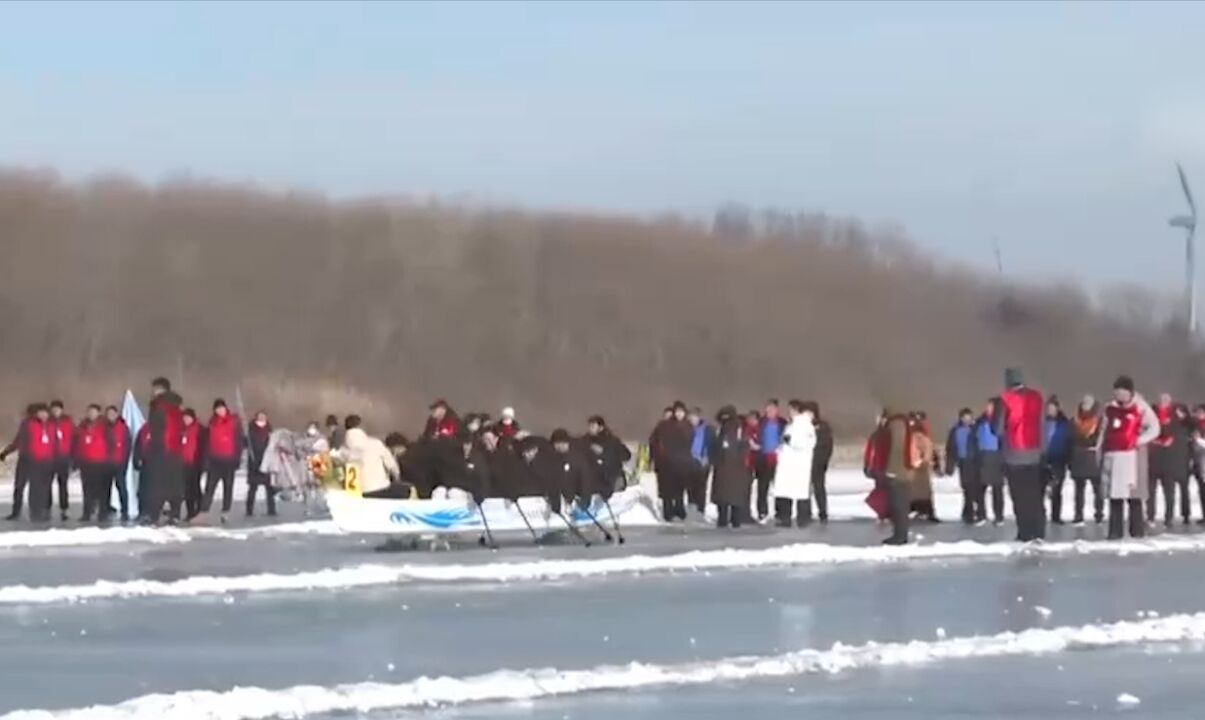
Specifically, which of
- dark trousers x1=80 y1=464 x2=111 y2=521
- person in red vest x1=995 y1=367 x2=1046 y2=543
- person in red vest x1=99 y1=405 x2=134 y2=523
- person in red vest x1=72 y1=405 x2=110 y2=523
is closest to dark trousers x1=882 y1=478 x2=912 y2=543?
person in red vest x1=995 y1=367 x2=1046 y2=543

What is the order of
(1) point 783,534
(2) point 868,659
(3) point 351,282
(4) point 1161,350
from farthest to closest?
(3) point 351,282 → (4) point 1161,350 → (1) point 783,534 → (2) point 868,659

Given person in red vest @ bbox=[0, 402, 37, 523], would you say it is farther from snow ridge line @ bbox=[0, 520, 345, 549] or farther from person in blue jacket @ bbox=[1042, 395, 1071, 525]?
person in blue jacket @ bbox=[1042, 395, 1071, 525]

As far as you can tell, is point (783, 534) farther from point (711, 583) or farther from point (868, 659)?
point (868, 659)

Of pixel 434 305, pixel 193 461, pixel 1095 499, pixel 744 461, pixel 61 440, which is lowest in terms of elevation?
pixel 1095 499

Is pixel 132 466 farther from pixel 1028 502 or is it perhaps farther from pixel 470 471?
pixel 1028 502

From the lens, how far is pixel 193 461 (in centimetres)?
2772

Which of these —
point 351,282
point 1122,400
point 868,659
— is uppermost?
point 351,282

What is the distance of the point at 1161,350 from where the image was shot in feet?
253

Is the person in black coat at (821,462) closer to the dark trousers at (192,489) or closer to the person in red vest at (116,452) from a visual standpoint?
the dark trousers at (192,489)

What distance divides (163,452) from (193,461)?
193 cm

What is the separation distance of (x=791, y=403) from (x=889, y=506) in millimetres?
3885

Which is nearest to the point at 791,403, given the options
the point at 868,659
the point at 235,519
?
the point at 235,519

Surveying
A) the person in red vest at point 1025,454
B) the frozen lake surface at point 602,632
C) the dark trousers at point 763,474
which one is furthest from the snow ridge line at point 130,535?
the person in red vest at point 1025,454

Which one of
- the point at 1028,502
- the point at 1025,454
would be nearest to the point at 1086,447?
the point at 1028,502
